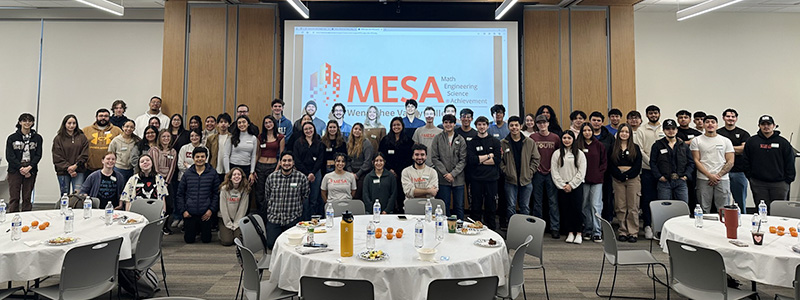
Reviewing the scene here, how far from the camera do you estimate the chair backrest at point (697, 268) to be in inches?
94.1

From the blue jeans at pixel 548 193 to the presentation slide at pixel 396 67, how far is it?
5.54 feet

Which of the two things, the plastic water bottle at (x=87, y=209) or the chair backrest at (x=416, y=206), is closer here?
the plastic water bottle at (x=87, y=209)

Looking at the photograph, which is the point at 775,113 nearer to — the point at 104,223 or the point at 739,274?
the point at 739,274

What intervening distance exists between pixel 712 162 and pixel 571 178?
187cm

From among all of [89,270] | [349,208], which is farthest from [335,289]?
[349,208]

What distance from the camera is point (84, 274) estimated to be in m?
2.43

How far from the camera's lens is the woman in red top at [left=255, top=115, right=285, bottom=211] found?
18.0 ft

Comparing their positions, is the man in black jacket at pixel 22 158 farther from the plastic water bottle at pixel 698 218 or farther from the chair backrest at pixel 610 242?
the plastic water bottle at pixel 698 218

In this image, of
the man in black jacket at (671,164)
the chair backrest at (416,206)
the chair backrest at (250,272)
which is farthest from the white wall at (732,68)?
the chair backrest at (250,272)

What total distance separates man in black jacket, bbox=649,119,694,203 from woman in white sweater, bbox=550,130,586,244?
1089 mm

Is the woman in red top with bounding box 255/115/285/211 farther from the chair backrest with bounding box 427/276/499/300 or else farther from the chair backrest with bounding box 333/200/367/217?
the chair backrest with bounding box 427/276/499/300

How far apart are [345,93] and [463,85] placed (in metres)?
2.03

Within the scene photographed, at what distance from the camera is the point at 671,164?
528 centimetres

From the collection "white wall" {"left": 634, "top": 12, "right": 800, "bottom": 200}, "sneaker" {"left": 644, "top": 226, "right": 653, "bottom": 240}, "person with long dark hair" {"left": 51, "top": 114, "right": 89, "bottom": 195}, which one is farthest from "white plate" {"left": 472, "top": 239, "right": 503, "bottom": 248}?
"white wall" {"left": 634, "top": 12, "right": 800, "bottom": 200}
